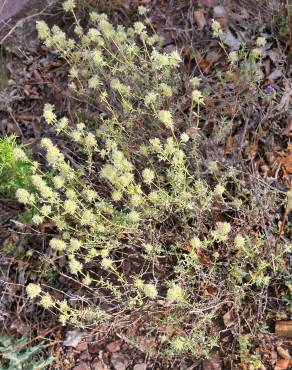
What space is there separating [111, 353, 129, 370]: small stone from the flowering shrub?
251 millimetres

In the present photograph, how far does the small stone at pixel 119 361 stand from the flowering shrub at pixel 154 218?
0.82 feet

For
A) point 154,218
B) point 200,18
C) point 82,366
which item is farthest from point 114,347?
point 200,18

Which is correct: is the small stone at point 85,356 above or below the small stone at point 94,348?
below

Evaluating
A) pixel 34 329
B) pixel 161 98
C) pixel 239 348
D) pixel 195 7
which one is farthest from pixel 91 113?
pixel 239 348

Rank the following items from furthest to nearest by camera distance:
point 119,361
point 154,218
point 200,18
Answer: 1. point 200,18
2. point 119,361
3. point 154,218

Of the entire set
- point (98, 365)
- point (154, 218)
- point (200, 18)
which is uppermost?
point (200, 18)

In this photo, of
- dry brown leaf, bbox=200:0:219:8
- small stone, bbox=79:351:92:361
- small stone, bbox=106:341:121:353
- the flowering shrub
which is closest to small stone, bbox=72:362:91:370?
small stone, bbox=79:351:92:361

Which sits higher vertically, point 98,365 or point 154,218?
point 154,218

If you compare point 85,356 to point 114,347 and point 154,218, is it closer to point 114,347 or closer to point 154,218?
point 114,347

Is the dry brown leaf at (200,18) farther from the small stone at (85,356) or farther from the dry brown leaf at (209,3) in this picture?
the small stone at (85,356)

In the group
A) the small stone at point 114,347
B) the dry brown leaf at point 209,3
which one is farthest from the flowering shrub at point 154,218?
the dry brown leaf at point 209,3

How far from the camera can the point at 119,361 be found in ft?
9.95

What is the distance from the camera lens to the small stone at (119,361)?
3.02 meters

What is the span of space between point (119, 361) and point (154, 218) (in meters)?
0.85
